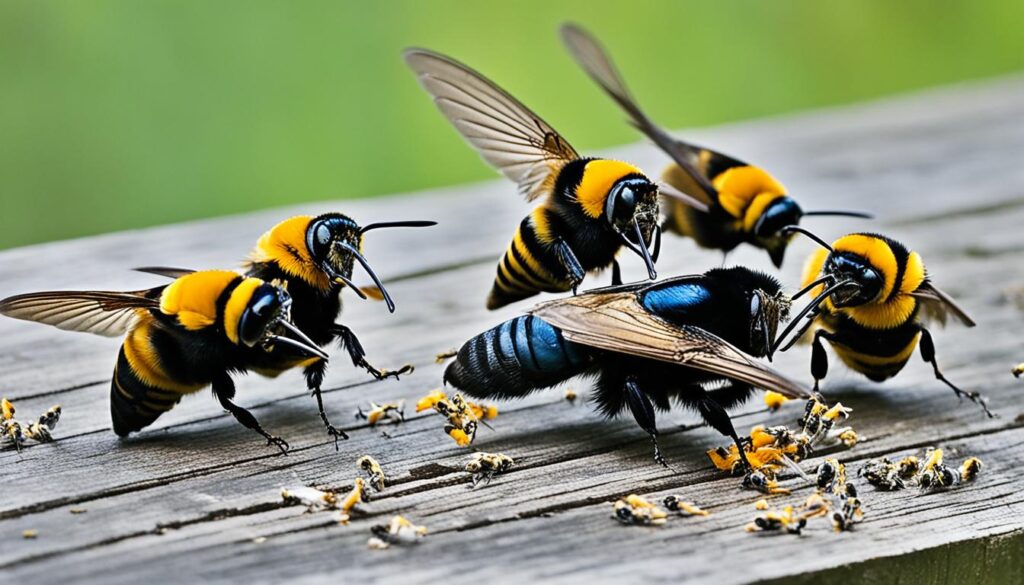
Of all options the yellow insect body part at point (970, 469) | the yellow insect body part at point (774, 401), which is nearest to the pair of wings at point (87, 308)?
the yellow insect body part at point (774, 401)

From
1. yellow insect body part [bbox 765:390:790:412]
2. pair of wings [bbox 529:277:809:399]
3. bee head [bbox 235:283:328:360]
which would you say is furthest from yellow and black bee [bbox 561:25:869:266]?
bee head [bbox 235:283:328:360]

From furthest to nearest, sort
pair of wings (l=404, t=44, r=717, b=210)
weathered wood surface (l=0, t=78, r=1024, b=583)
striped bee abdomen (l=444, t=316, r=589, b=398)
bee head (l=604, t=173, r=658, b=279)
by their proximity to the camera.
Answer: pair of wings (l=404, t=44, r=717, b=210)
bee head (l=604, t=173, r=658, b=279)
striped bee abdomen (l=444, t=316, r=589, b=398)
weathered wood surface (l=0, t=78, r=1024, b=583)

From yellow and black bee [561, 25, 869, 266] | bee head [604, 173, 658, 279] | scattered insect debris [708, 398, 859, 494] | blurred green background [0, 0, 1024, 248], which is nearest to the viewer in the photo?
scattered insect debris [708, 398, 859, 494]

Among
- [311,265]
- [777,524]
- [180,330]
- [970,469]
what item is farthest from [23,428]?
[970,469]

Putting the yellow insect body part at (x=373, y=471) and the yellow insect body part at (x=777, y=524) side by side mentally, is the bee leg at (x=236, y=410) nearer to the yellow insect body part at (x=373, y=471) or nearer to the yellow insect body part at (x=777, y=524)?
the yellow insect body part at (x=373, y=471)

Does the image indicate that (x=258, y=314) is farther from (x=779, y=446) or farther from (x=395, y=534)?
(x=779, y=446)

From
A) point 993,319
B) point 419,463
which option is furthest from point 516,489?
point 993,319

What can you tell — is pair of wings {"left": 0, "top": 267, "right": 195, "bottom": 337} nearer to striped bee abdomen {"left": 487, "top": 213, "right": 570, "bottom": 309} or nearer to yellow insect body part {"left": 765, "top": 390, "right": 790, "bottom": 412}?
striped bee abdomen {"left": 487, "top": 213, "right": 570, "bottom": 309}
